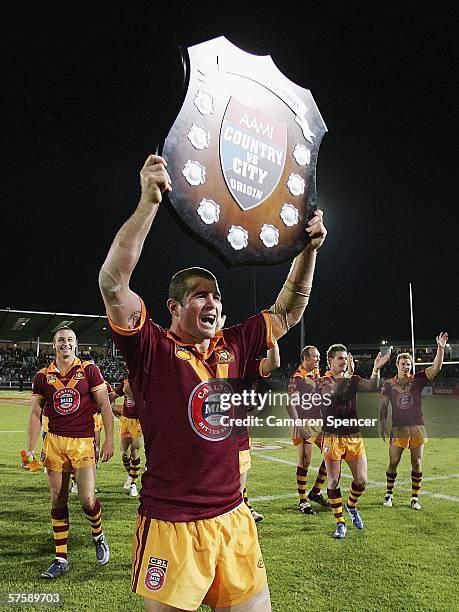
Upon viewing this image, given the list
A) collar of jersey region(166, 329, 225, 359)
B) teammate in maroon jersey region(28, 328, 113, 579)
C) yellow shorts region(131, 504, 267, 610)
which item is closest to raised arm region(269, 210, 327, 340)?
collar of jersey region(166, 329, 225, 359)

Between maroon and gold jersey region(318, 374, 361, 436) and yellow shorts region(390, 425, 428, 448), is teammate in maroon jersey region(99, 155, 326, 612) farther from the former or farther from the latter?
yellow shorts region(390, 425, 428, 448)

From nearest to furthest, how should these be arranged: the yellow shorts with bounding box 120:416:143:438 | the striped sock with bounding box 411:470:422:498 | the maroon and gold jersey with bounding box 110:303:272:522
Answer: the maroon and gold jersey with bounding box 110:303:272:522, the striped sock with bounding box 411:470:422:498, the yellow shorts with bounding box 120:416:143:438

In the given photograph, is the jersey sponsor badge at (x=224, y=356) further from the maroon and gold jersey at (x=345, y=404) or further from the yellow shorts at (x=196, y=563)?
A: the maroon and gold jersey at (x=345, y=404)

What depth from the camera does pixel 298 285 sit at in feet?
10.0

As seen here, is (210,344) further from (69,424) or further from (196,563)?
(69,424)

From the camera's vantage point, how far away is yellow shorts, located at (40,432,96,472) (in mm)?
5660

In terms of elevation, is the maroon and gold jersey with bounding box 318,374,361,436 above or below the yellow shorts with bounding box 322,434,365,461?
above

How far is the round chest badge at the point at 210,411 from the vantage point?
2526mm

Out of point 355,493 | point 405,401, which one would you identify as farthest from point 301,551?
point 405,401

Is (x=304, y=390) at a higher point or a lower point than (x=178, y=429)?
lower

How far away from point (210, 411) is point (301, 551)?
161 inches

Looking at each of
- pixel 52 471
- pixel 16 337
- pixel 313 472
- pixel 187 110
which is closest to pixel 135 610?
pixel 52 471

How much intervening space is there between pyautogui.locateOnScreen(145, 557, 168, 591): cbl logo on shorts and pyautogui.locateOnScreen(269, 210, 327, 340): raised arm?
1.28 m

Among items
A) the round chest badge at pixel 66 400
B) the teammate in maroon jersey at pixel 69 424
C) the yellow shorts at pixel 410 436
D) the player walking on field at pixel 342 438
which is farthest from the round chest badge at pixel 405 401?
the round chest badge at pixel 66 400
